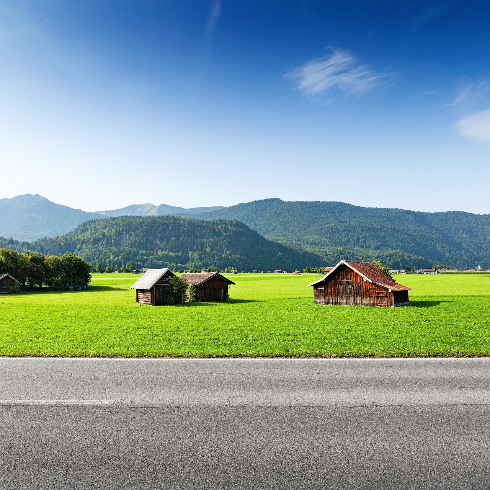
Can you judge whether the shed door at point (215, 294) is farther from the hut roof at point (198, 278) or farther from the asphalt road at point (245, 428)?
the asphalt road at point (245, 428)

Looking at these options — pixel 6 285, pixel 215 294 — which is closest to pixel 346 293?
pixel 215 294

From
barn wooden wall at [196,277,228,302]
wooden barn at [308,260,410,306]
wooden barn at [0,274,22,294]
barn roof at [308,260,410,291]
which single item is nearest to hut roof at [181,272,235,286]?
barn wooden wall at [196,277,228,302]

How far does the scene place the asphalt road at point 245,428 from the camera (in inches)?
281

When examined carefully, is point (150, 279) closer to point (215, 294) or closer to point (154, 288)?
point (154, 288)

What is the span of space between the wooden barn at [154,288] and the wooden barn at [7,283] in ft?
140

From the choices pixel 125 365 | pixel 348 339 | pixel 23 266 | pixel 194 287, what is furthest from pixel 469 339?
pixel 23 266

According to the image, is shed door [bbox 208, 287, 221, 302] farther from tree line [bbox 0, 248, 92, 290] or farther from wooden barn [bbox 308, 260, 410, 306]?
tree line [bbox 0, 248, 92, 290]

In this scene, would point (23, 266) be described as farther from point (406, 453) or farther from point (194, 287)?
point (406, 453)

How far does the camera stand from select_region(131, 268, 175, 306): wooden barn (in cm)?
5341

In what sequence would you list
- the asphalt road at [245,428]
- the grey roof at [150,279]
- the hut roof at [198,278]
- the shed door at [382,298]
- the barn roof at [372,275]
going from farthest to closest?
the hut roof at [198,278]
the grey roof at [150,279]
the barn roof at [372,275]
the shed door at [382,298]
the asphalt road at [245,428]

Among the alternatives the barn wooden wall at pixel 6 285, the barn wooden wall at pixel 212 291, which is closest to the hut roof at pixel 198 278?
the barn wooden wall at pixel 212 291

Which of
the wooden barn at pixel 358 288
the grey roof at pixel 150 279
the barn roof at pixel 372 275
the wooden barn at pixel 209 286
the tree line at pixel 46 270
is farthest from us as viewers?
the tree line at pixel 46 270

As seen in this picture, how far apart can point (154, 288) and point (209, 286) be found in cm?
1031

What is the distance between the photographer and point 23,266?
286 feet
